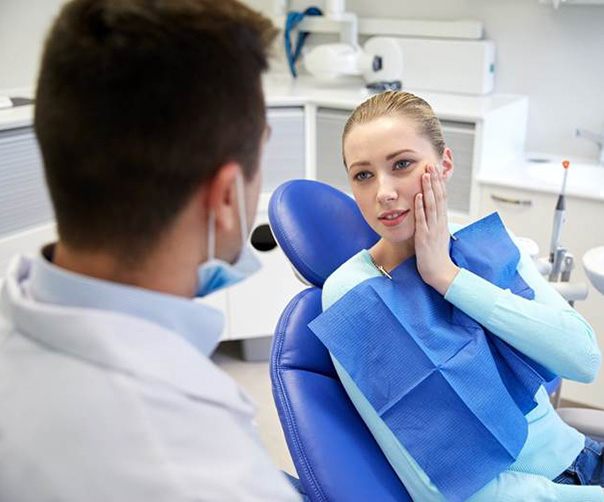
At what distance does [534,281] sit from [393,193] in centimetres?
34

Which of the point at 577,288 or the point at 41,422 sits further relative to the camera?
the point at 577,288

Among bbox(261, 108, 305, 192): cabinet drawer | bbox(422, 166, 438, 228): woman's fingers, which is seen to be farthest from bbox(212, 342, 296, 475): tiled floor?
bbox(422, 166, 438, 228): woman's fingers

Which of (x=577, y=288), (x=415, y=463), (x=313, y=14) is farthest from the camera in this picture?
(x=313, y=14)

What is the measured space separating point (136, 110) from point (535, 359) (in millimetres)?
860

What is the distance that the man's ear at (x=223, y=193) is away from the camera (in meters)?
0.67

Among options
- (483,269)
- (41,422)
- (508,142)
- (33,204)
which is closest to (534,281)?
(483,269)

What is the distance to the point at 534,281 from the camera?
1.25 meters

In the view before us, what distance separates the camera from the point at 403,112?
1.22m

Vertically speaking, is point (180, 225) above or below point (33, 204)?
above

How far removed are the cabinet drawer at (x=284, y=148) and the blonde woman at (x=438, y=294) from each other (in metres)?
1.19

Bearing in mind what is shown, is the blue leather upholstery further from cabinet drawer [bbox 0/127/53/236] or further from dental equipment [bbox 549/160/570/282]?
cabinet drawer [bbox 0/127/53/236]

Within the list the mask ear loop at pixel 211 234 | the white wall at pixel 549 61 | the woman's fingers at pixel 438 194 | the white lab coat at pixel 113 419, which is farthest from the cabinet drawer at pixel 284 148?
the white lab coat at pixel 113 419

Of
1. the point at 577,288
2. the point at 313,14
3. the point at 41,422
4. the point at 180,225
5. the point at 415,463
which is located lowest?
the point at 415,463

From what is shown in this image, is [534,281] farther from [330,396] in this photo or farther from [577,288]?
[330,396]
